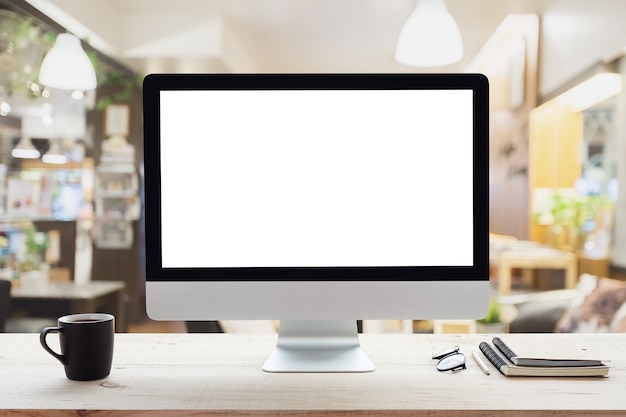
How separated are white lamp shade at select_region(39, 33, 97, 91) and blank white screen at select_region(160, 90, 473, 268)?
8.99 feet

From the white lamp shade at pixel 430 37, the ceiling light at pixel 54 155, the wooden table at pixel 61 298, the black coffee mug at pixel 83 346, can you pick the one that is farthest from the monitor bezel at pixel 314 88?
the ceiling light at pixel 54 155

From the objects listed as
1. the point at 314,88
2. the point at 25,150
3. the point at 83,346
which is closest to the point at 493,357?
the point at 314,88

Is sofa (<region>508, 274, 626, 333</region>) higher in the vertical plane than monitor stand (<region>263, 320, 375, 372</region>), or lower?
lower

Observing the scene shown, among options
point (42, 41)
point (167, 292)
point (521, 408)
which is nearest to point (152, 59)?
point (42, 41)

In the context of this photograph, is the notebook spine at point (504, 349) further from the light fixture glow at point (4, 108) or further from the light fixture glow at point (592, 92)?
the light fixture glow at point (4, 108)

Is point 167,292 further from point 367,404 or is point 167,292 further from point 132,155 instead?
point 132,155

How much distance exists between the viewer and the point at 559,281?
402 centimetres

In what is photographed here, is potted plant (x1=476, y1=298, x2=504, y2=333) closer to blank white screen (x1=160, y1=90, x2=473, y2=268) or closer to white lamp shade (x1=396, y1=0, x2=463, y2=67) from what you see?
white lamp shade (x1=396, y1=0, x2=463, y2=67)

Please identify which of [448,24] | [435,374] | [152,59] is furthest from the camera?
[152,59]

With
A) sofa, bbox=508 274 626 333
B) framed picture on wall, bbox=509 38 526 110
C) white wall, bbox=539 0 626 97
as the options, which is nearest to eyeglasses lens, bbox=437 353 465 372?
sofa, bbox=508 274 626 333

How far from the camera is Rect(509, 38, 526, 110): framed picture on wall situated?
4754 mm

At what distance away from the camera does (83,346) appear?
0.87 metres

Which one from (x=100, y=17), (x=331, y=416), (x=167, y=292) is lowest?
(x=331, y=416)

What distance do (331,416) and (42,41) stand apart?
11.8ft
